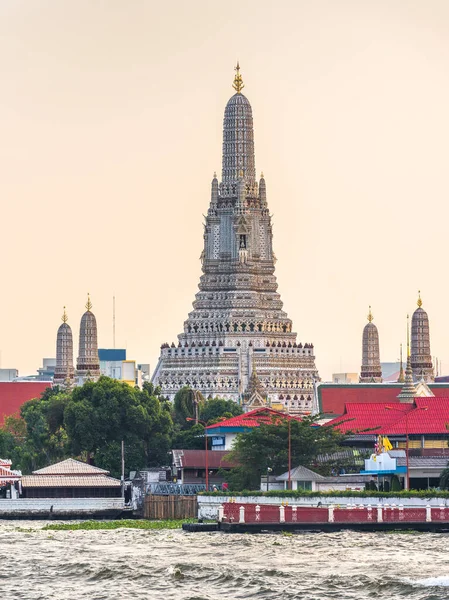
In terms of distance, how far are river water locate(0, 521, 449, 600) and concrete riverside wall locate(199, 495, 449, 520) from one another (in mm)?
4153

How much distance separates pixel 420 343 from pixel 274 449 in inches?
3450

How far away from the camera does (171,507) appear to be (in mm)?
105000

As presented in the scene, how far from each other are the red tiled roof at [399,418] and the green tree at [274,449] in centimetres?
430

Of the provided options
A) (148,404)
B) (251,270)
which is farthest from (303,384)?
(148,404)

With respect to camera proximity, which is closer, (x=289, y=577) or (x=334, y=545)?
(x=289, y=577)

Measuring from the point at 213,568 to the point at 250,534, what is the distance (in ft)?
45.8

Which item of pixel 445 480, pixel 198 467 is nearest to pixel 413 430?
pixel 445 480

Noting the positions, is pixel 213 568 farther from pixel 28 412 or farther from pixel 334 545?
pixel 28 412

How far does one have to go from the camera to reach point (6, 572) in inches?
3014

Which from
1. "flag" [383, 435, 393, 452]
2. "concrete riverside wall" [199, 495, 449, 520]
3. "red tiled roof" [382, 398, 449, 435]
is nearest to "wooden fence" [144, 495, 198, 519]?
"concrete riverside wall" [199, 495, 449, 520]

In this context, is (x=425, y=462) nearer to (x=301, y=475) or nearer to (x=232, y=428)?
(x=301, y=475)

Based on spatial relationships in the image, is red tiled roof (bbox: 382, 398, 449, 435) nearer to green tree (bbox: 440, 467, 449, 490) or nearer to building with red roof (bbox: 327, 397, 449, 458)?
building with red roof (bbox: 327, 397, 449, 458)

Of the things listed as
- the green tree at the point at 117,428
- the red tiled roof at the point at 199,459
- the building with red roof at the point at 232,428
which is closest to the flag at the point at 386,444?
the red tiled roof at the point at 199,459

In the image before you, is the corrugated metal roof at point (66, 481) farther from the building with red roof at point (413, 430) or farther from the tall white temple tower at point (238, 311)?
the tall white temple tower at point (238, 311)
